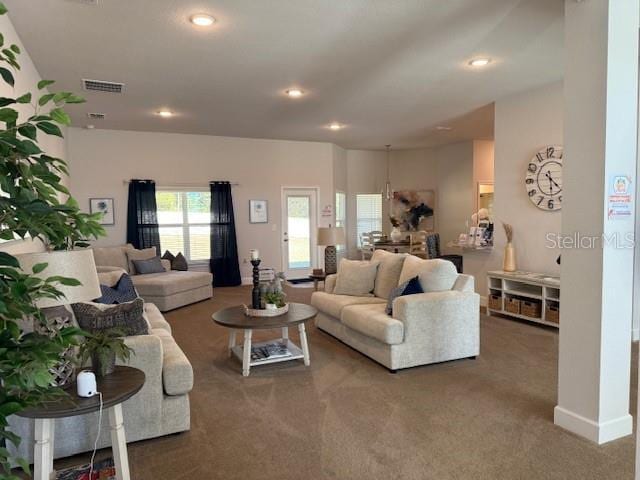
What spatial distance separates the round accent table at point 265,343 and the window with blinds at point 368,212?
626 cm

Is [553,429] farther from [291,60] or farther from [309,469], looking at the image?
[291,60]

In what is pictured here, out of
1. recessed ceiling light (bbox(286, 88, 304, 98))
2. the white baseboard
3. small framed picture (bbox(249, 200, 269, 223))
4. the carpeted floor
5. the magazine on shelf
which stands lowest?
the carpeted floor

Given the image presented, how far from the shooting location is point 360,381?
11.8ft

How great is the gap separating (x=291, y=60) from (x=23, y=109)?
2366 mm

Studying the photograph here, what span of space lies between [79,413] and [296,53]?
10.9 ft

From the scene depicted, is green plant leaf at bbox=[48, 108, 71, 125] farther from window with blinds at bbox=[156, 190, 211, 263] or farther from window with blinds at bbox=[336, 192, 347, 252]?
window with blinds at bbox=[336, 192, 347, 252]

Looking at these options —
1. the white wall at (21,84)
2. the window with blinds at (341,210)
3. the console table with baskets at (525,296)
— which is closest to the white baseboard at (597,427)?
the console table with baskets at (525,296)

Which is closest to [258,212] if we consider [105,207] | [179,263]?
[179,263]

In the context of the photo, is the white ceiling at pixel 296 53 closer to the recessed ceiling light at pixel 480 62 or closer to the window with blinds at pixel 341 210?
the recessed ceiling light at pixel 480 62

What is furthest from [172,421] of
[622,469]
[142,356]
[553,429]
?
[622,469]

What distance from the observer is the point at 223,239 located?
27.3 feet

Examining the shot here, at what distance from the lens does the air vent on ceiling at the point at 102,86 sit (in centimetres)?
479

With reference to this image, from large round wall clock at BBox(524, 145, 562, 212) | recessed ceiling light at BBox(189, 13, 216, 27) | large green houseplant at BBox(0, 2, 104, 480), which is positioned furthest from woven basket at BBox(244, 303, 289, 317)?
large round wall clock at BBox(524, 145, 562, 212)

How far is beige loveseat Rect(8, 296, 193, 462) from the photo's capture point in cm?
254
